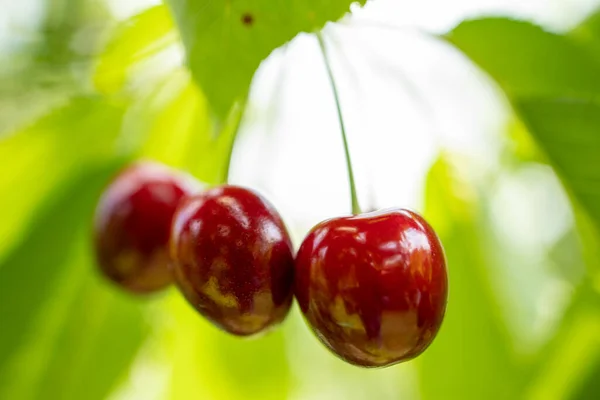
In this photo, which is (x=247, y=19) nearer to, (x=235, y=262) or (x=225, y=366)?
(x=235, y=262)

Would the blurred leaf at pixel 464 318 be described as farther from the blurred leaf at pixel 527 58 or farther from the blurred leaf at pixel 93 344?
the blurred leaf at pixel 93 344

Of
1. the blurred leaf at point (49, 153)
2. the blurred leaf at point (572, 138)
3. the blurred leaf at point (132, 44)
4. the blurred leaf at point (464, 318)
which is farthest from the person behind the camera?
the blurred leaf at point (464, 318)

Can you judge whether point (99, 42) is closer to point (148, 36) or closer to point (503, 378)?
point (148, 36)

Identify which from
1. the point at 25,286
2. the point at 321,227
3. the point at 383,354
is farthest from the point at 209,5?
the point at 25,286

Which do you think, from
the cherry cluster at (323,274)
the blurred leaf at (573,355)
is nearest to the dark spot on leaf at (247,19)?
the cherry cluster at (323,274)

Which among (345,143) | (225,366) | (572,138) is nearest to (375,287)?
(345,143)

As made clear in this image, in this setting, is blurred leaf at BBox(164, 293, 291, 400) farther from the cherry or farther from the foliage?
the cherry

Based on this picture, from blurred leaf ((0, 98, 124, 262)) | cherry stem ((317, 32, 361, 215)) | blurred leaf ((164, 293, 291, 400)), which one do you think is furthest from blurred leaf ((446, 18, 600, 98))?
blurred leaf ((164, 293, 291, 400))
